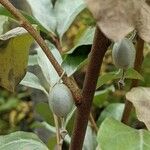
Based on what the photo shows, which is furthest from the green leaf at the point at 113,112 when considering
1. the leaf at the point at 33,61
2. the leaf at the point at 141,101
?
the leaf at the point at 141,101

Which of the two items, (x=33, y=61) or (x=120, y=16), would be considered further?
(x=33, y=61)

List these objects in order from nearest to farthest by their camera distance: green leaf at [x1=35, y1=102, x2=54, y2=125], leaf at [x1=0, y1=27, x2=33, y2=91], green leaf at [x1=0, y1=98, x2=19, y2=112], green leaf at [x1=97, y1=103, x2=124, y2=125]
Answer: leaf at [x1=0, y1=27, x2=33, y2=91]
green leaf at [x1=35, y1=102, x2=54, y2=125]
green leaf at [x1=97, y1=103, x2=124, y2=125]
green leaf at [x1=0, y1=98, x2=19, y2=112]

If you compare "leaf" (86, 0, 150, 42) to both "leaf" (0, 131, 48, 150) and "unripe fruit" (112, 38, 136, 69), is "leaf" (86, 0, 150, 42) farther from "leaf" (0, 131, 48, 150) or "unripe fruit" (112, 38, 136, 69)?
"leaf" (0, 131, 48, 150)

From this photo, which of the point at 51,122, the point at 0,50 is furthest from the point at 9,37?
the point at 51,122

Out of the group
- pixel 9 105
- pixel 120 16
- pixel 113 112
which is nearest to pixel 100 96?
pixel 113 112

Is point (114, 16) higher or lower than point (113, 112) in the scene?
higher

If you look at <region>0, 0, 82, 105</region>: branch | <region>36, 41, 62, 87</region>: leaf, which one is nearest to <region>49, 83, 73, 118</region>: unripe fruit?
<region>0, 0, 82, 105</region>: branch

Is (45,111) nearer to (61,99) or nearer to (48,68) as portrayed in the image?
(48,68)
